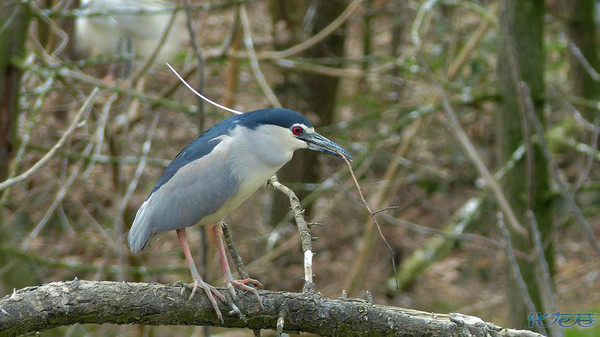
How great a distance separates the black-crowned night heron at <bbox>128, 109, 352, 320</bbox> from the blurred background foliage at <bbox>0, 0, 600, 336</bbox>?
392mm

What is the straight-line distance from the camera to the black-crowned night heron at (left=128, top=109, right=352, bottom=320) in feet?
9.86

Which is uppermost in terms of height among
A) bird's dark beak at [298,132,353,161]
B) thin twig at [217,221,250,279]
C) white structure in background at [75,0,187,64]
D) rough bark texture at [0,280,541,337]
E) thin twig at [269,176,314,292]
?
white structure in background at [75,0,187,64]

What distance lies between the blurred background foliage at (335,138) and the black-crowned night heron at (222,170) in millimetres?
392

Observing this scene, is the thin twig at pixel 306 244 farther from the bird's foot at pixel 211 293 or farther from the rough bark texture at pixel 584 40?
the rough bark texture at pixel 584 40

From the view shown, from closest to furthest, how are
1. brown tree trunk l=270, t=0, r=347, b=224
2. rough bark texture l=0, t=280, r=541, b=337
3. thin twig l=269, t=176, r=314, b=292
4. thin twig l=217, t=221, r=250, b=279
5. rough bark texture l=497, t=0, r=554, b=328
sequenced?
rough bark texture l=0, t=280, r=541, b=337
thin twig l=269, t=176, r=314, b=292
thin twig l=217, t=221, r=250, b=279
rough bark texture l=497, t=0, r=554, b=328
brown tree trunk l=270, t=0, r=347, b=224

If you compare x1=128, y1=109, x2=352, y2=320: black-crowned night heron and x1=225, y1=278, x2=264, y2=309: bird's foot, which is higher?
x1=128, y1=109, x2=352, y2=320: black-crowned night heron

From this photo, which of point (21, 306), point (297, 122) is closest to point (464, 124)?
point (297, 122)

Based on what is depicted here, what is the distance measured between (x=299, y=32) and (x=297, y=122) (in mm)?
4467

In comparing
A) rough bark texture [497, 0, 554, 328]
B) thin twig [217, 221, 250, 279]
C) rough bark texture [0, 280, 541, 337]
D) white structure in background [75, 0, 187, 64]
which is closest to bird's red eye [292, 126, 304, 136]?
thin twig [217, 221, 250, 279]

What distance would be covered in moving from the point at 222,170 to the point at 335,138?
3.01 m

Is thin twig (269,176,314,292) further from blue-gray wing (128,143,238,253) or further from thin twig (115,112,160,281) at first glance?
thin twig (115,112,160,281)

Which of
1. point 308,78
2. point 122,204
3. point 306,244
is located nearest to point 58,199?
point 122,204

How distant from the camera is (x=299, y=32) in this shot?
292 inches

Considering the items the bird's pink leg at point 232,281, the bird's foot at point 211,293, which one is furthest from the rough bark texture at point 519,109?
the bird's foot at point 211,293
